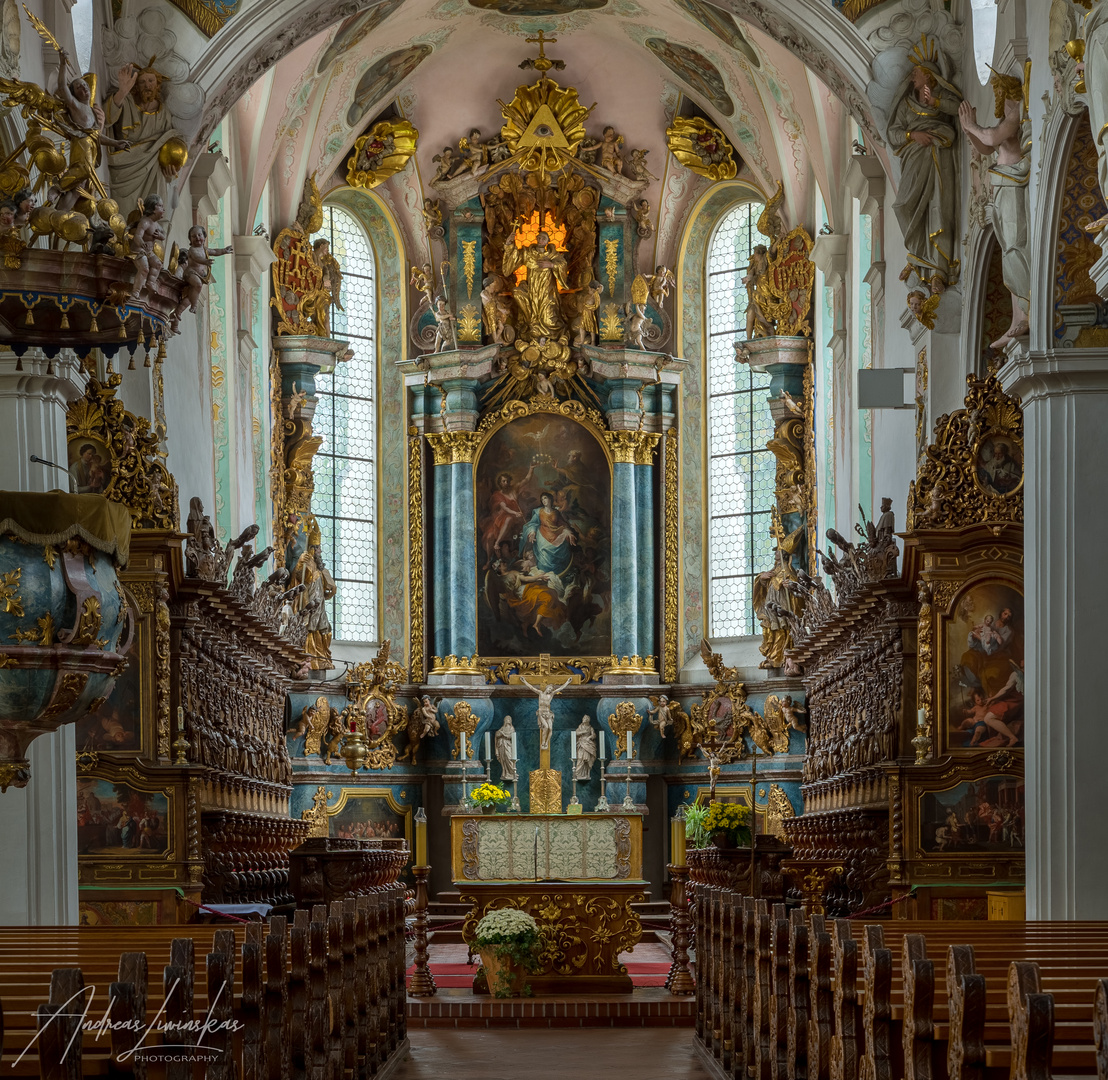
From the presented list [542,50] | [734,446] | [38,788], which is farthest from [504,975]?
[542,50]

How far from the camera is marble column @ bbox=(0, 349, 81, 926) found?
35.3 feet

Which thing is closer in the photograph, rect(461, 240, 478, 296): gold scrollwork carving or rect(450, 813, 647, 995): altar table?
rect(450, 813, 647, 995): altar table

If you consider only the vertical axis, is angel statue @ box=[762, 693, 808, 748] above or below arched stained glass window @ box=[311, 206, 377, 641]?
below

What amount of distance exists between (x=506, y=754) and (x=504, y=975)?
370 inches

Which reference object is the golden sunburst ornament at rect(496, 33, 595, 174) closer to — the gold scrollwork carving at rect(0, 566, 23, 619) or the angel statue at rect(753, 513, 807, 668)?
the angel statue at rect(753, 513, 807, 668)

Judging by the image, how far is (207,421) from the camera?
1758 centimetres

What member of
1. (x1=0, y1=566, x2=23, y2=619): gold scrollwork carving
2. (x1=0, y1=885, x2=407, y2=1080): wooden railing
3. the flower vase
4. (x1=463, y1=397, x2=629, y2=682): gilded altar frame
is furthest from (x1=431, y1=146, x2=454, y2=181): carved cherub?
(x1=0, y1=566, x2=23, y2=619): gold scrollwork carving

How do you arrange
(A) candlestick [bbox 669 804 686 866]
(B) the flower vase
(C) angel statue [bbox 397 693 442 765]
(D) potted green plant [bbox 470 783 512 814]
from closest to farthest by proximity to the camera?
(B) the flower vase < (D) potted green plant [bbox 470 783 512 814] < (A) candlestick [bbox 669 804 686 866] < (C) angel statue [bbox 397 693 442 765]

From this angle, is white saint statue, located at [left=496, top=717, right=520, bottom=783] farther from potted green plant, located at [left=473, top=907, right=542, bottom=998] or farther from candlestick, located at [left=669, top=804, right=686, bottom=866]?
potted green plant, located at [left=473, top=907, right=542, bottom=998]

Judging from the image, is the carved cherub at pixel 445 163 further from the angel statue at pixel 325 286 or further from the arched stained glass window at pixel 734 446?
the arched stained glass window at pixel 734 446

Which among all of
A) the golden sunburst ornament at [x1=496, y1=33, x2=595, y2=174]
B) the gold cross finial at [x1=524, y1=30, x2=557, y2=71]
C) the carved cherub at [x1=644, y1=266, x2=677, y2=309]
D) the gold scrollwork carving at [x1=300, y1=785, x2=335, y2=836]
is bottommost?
the gold scrollwork carving at [x1=300, y1=785, x2=335, y2=836]

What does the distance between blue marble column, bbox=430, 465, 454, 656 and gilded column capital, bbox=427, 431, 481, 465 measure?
0.12 m

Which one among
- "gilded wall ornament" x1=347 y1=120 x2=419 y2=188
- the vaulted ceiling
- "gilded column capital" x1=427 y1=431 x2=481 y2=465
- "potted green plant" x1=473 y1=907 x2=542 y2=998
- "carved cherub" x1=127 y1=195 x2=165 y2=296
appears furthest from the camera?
"gilded column capital" x1=427 y1=431 x2=481 y2=465

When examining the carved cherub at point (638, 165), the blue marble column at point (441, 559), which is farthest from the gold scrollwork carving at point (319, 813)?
the carved cherub at point (638, 165)
